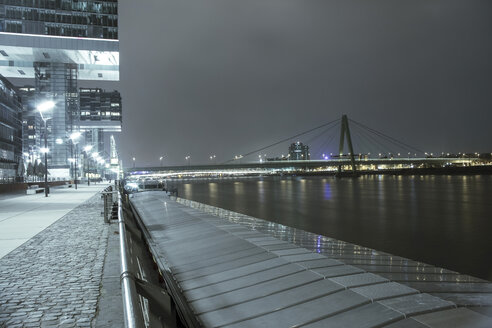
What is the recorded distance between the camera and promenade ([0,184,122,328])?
5352 mm

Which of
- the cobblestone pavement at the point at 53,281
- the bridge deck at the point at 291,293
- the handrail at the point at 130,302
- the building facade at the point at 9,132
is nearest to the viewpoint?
the handrail at the point at 130,302

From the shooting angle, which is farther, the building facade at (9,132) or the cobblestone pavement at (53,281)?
the building facade at (9,132)

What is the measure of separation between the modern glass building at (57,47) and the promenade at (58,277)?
4672 centimetres

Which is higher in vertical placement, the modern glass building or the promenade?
the modern glass building

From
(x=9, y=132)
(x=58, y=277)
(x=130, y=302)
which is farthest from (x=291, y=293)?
(x=9, y=132)

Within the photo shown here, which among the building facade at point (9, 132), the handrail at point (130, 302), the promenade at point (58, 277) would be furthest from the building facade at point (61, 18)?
the handrail at point (130, 302)

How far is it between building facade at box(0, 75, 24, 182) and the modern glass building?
32.3 ft

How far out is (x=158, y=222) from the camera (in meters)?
12.9

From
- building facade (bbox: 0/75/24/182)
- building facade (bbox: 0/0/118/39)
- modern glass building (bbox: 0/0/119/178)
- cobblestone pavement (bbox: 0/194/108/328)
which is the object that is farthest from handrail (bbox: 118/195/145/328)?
building facade (bbox: 0/75/24/182)

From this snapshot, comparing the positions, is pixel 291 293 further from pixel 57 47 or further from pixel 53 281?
pixel 57 47

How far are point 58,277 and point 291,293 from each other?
4.81 metres

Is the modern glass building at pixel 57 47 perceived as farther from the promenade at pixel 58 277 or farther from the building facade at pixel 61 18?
the promenade at pixel 58 277

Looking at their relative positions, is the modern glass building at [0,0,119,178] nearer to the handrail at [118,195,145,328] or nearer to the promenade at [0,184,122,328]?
the promenade at [0,184,122,328]

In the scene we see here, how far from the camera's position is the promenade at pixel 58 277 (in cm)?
535
